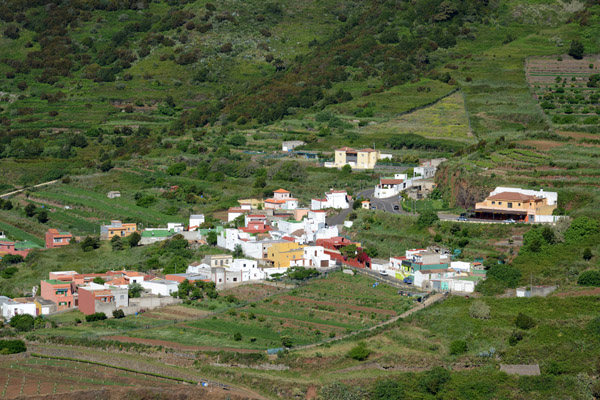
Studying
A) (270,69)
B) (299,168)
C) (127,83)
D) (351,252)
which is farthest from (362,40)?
(351,252)

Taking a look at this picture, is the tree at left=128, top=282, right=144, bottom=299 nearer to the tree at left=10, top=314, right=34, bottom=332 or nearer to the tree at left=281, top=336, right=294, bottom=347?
the tree at left=10, top=314, right=34, bottom=332

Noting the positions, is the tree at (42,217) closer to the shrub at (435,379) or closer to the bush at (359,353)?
the bush at (359,353)

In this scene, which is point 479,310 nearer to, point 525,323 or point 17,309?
point 525,323

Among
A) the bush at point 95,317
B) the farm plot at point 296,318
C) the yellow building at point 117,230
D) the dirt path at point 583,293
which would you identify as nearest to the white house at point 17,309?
the bush at point 95,317

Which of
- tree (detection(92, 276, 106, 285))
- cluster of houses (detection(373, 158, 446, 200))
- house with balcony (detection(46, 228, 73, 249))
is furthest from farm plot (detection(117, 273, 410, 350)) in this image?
house with balcony (detection(46, 228, 73, 249))

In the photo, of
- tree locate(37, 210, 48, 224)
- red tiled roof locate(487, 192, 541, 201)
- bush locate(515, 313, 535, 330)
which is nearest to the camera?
bush locate(515, 313, 535, 330)

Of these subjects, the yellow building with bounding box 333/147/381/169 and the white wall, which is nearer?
the white wall
